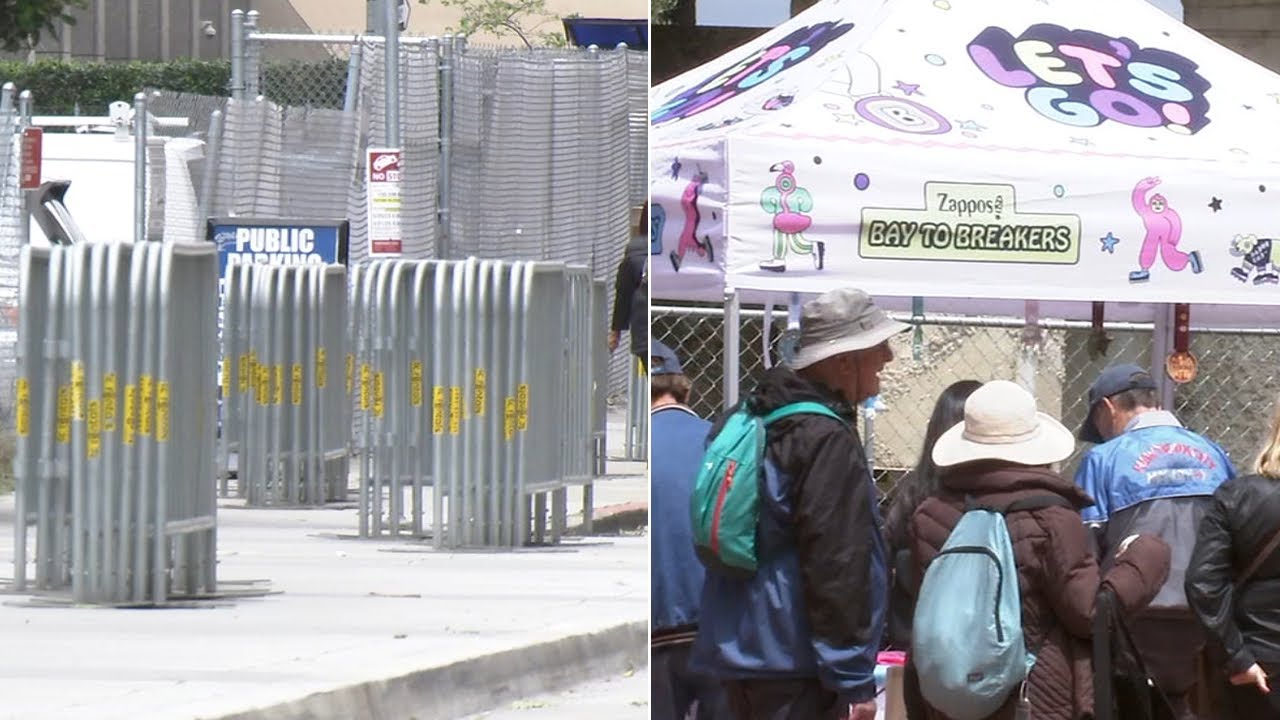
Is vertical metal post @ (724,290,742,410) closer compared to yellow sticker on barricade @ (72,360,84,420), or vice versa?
vertical metal post @ (724,290,742,410)

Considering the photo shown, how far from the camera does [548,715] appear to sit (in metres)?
8.18

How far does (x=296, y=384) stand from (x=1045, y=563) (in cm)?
826

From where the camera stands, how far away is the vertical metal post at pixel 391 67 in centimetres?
1579

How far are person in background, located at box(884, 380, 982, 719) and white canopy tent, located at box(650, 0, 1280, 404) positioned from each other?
4.62 ft

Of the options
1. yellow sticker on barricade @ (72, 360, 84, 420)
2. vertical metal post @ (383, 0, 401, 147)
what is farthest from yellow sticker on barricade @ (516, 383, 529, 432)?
vertical metal post @ (383, 0, 401, 147)

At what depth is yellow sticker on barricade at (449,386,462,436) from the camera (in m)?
11.2

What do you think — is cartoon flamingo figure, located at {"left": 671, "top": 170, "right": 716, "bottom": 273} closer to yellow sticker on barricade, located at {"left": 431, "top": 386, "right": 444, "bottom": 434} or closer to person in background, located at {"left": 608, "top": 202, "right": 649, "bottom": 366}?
yellow sticker on barricade, located at {"left": 431, "top": 386, "right": 444, "bottom": 434}

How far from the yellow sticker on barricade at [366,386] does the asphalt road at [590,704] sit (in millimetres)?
3321

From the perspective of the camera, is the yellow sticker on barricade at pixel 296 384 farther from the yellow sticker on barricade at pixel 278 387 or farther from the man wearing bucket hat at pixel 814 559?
the man wearing bucket hat at pixel 814 559

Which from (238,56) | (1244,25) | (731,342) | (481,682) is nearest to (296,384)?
(238,56)

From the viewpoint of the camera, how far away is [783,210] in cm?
794

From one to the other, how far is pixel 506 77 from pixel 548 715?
11418 millimetres

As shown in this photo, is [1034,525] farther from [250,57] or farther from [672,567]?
[250,57]

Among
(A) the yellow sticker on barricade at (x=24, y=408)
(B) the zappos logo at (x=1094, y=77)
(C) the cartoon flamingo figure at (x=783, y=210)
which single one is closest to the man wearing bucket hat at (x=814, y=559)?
(C) the cartoon flamingo figure at (x=783, y=210)
